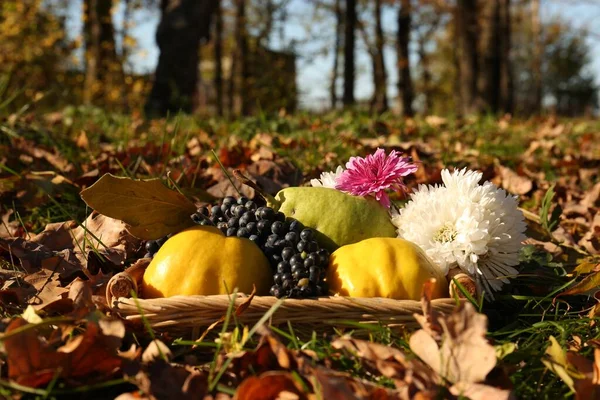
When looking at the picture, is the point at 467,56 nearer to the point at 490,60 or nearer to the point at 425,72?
the point at 490,60

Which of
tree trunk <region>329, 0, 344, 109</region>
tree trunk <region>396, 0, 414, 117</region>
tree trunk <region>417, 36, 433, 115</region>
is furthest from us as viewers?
tree trunk <region>417, 36, 433, 115</region>

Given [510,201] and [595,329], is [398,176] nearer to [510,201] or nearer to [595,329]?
[510,201]

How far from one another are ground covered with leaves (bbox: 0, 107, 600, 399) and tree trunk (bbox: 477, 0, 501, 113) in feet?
27.2

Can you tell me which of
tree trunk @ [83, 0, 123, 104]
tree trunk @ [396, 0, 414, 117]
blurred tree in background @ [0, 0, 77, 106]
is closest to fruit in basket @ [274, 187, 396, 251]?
tree trunk @ [83, 0, 123, 104]

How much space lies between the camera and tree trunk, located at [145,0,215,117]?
9.63m

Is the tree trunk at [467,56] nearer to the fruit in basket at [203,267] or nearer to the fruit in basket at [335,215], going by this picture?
the fruit in basket at [335,215]

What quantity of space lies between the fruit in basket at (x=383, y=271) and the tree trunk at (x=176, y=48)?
812 cm

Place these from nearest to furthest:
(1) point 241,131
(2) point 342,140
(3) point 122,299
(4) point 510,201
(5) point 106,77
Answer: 1. (3) point 122,299
2. (4) point 510,201
3. (2) point 342,140
4. (1) point 241,131
5. (5) point 106,77

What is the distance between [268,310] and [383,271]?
374mm

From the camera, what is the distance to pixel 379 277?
1790 millimetres

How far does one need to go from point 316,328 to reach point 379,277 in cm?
25

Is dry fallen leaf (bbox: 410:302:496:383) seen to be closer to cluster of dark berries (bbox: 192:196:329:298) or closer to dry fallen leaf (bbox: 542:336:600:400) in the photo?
dry fallen leaf (bbox: 542:336:600:400)

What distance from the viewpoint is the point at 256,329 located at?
1.49 metres

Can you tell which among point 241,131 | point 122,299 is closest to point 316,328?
point 122,299
